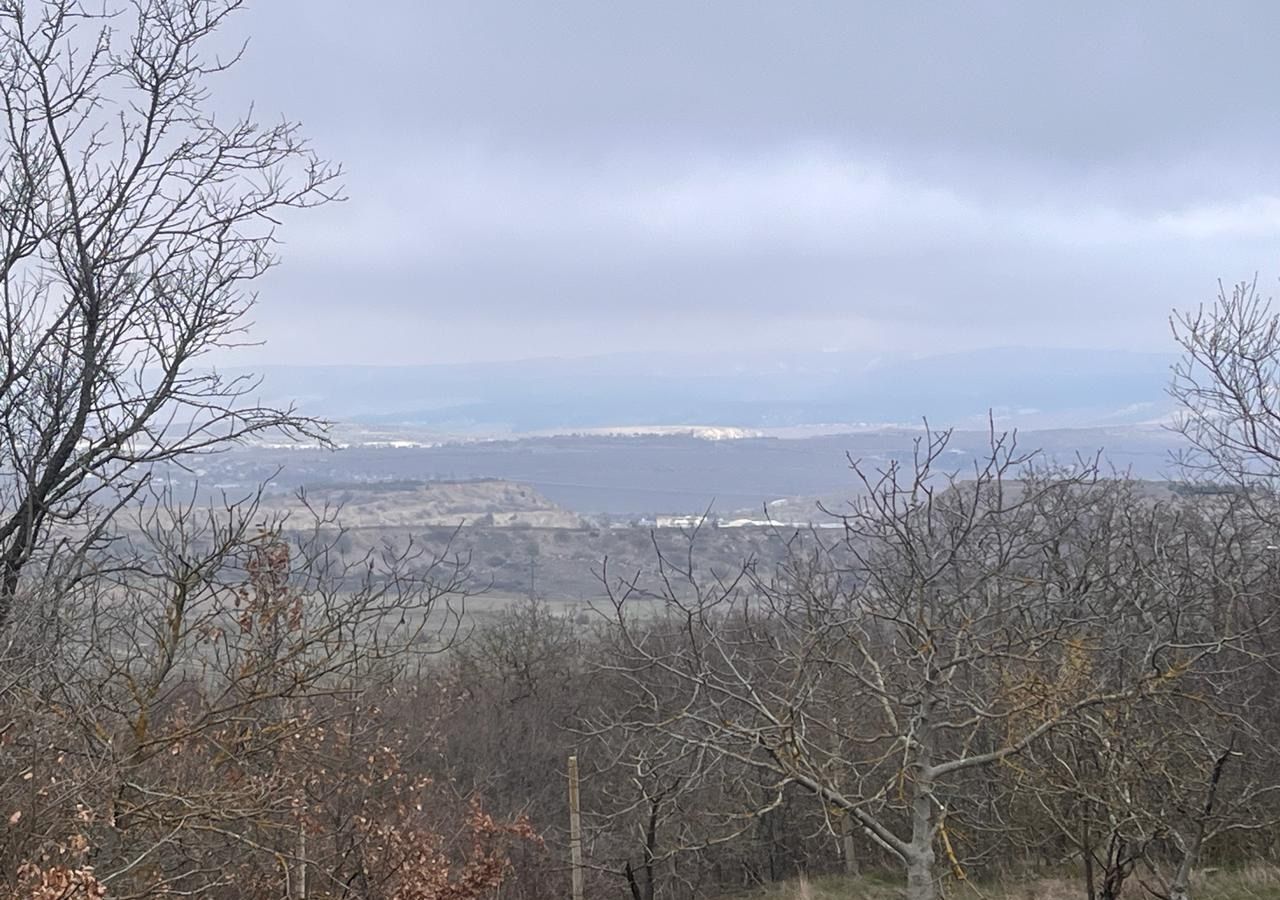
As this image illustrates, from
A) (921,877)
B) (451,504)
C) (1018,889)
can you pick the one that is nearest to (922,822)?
(921,877)

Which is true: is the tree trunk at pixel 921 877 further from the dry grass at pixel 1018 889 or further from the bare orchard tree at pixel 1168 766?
the dry grass at pixel 1018 889

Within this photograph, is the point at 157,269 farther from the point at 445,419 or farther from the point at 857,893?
the point at 445,419

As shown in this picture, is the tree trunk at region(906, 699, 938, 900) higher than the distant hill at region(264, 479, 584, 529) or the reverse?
the reverse

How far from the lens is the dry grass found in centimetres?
1263

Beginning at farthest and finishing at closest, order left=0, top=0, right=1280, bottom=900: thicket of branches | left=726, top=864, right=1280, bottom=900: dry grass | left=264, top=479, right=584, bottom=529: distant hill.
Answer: left=264, top=479, right=584, bottom=529: distant hill
left=726, top=864, right=1280, bottom=900: dry grass
left=0, top=0, right=1280, bottom=900: thicket of branches

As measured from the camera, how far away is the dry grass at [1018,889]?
497 inches

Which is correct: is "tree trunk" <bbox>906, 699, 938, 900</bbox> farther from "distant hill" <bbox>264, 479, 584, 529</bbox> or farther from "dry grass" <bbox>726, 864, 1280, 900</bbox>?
"distant hill" <bbox>264, 479, 584, 529</bbox>

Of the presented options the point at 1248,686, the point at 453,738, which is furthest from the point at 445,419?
the point at 1248,686

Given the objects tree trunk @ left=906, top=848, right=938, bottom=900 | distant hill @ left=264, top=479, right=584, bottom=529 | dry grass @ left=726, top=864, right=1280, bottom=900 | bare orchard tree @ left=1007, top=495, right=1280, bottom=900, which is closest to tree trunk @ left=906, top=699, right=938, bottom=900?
tree trunk @ left=906, top=848, right=938, bottom=900

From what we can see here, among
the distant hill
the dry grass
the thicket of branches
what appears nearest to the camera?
the thicket of branches

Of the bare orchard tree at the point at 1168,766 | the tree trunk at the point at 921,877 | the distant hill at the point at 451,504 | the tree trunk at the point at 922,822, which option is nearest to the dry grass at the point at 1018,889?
the bare orchard tree at the point at 1168,766

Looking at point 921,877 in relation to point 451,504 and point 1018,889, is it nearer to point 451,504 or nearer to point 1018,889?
point 1018,889

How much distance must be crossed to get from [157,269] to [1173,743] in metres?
10.4

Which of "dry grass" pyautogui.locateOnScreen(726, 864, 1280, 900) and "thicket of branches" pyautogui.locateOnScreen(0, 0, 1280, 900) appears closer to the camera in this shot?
"thicket of branches" pyautogui.locateOnScreen(0, 0, 1280, 900)
